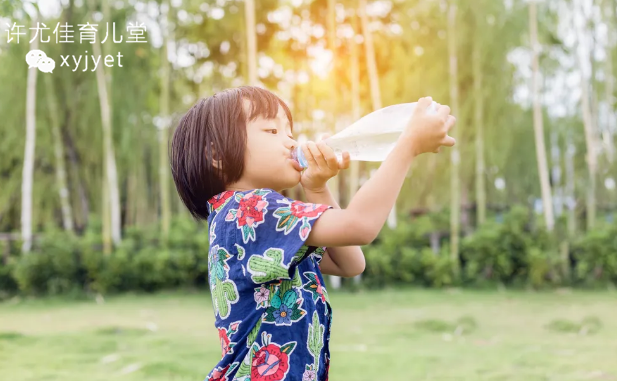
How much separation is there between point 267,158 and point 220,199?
0.37 ft

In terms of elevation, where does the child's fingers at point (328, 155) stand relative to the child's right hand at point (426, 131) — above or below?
below

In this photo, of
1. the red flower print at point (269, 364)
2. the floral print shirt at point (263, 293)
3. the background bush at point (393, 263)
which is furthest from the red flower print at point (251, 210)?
the background bush at point (393, 263)

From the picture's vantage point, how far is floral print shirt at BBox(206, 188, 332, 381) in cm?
105

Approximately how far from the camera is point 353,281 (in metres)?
6.36

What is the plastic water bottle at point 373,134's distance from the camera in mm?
1198

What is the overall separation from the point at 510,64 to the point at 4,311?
18.0 ft

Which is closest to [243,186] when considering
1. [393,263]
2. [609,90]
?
[393,263]

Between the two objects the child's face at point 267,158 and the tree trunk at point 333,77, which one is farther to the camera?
the tree trunk at point 333,77

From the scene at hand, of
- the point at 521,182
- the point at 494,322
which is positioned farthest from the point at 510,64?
the point at 494,322

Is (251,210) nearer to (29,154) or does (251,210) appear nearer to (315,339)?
(315,339)

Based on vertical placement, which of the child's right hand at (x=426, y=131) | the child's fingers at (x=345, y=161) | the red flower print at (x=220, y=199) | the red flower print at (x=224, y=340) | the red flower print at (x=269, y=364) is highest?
the child's right hand at (x=426, y=131)

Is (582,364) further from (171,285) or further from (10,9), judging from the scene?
(171,285)

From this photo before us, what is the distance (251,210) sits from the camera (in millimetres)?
1084

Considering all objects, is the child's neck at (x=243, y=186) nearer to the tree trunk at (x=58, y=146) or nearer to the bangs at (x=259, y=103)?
the bangs at (x=259, y=103)
